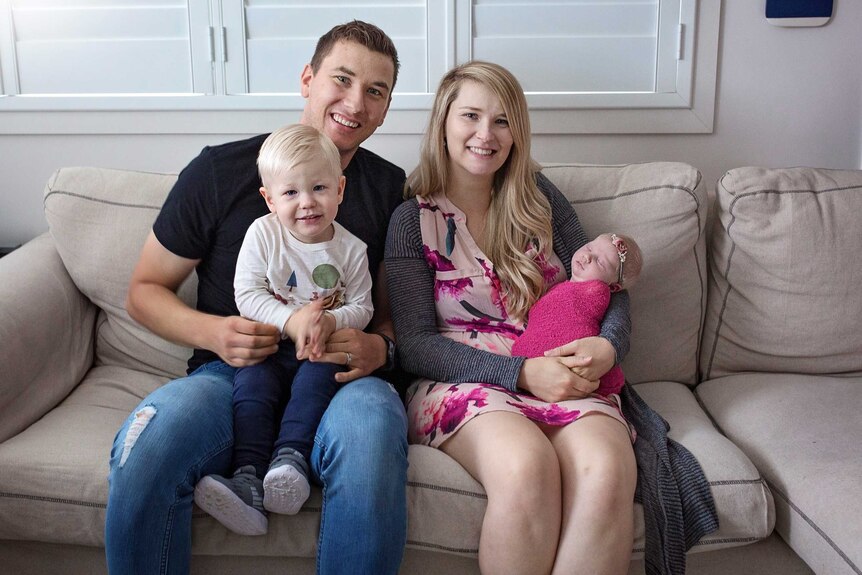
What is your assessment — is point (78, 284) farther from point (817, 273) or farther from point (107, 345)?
point (817, 273)

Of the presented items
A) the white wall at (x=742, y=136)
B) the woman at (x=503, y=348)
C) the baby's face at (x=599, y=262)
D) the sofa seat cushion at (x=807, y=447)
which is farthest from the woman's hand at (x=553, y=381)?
the white wall at (x=742, y=136)

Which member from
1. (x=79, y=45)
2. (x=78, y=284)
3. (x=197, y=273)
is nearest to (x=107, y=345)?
(x=78, y=284)

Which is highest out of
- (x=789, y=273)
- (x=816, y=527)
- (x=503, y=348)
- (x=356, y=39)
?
(x=356, y=39)

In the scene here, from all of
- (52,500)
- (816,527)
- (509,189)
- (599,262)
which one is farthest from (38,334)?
(816,527)

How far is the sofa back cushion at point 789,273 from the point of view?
199cm

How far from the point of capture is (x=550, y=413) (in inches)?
63.0

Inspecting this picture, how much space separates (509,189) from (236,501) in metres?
0.89

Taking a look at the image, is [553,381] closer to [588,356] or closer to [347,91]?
[588,356]

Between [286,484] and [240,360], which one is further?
[240,360]

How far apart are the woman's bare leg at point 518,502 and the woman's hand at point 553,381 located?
0.45 ft

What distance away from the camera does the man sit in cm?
138

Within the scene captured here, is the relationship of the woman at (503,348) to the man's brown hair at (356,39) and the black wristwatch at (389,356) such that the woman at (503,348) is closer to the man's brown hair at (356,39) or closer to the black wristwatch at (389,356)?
the black wristwatch at (389,356)

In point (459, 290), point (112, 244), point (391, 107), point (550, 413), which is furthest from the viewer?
point (391, 107)

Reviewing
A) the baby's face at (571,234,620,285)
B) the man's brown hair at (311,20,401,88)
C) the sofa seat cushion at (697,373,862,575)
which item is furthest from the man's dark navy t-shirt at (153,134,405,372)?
the sofa seat cushion at (697,373,862,575)
